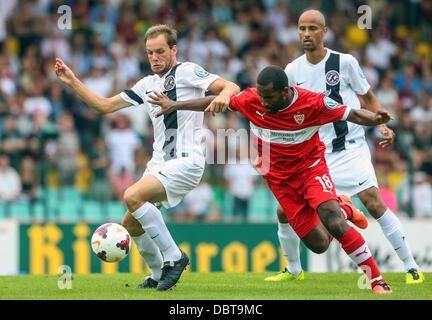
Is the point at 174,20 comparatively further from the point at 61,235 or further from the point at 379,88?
the point at 61,235

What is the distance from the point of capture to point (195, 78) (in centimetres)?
771

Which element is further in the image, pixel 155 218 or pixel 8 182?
pixel 8 182

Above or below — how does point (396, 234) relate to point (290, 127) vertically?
below

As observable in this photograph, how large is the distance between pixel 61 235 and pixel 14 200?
1028 mm

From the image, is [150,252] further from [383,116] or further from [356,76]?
[356,76]

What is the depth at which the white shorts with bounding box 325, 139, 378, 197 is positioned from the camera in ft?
28.0

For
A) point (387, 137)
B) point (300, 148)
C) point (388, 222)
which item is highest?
point (387, 137)

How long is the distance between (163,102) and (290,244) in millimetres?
2438

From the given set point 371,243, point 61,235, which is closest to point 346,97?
point 371,243

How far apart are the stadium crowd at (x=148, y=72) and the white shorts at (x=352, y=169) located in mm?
4405

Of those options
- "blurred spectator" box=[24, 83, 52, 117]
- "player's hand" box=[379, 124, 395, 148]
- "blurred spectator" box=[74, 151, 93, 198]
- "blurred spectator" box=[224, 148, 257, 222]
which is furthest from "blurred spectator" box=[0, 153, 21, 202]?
"player's hand" box=[379, 124, 395, 148]

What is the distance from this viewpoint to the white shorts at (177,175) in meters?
7.44

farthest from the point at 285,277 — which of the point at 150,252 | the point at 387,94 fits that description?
the point at 387,94
